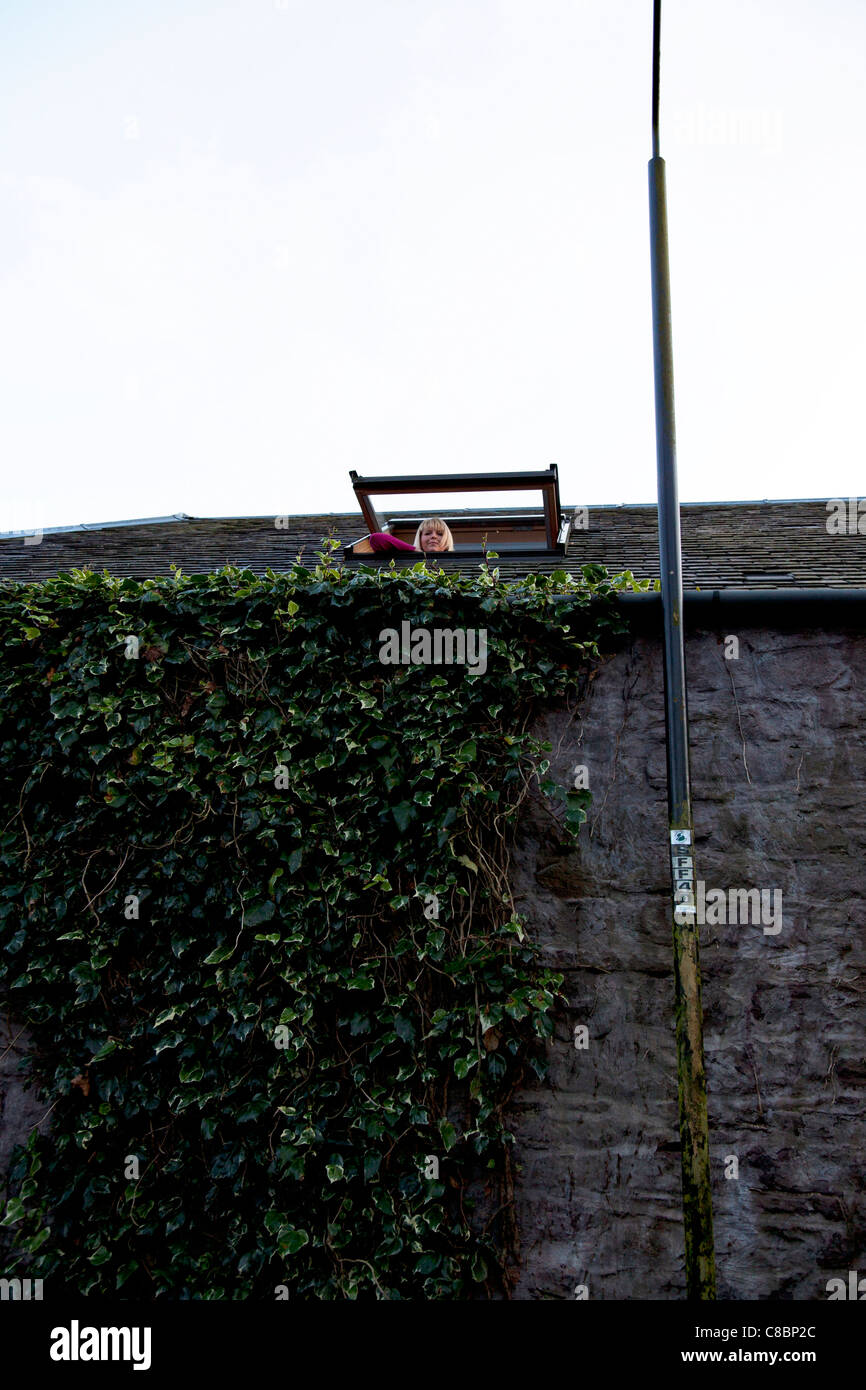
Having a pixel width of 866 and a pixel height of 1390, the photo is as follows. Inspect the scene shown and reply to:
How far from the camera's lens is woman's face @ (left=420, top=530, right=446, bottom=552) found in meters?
6.48

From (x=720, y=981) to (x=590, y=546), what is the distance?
149 inches

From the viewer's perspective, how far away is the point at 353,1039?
159 inches

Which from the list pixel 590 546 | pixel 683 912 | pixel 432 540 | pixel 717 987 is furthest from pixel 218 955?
pixel 590 546

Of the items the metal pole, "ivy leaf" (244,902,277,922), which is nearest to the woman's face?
the metal pole

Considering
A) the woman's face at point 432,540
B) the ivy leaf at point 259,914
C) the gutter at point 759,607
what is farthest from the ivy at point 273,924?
the woman's face at point 432,540

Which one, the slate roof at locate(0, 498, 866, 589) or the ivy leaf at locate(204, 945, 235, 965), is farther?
the slate roof at locate(0, 498, 866, 589)

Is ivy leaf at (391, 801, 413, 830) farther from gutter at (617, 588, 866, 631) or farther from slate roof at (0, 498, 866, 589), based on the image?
slate roof at (0, 498, 866, 589)

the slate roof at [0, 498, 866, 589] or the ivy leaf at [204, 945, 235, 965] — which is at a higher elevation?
the slate roof at [0, 498, 866, 589]

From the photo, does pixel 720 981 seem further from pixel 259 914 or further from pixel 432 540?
pixel 432 540

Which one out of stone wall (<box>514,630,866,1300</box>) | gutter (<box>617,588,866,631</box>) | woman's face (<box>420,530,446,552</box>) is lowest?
stone wall (<box>514,630,866,1300</box>)

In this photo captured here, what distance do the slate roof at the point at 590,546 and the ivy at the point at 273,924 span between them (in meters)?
1.38

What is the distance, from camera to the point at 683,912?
3.17 metres

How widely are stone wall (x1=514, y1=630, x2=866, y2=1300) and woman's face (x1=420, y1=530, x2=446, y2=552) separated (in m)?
2.43

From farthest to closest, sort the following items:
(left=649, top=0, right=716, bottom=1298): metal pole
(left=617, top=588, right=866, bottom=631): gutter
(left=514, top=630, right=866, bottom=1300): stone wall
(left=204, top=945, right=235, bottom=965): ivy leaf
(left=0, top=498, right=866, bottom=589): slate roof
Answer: (left=0, top=498, right=866, bottom=589): slate roof < (left=617, top=588, right=866, bottom=631): gutter < (left=204, top=945, right=235, bottom=965): ivy leaf < (left=514, top=630, right=866, bottom=1300): stone wall < (left=649, top=0, right=716, bottom=1298): metal pole
